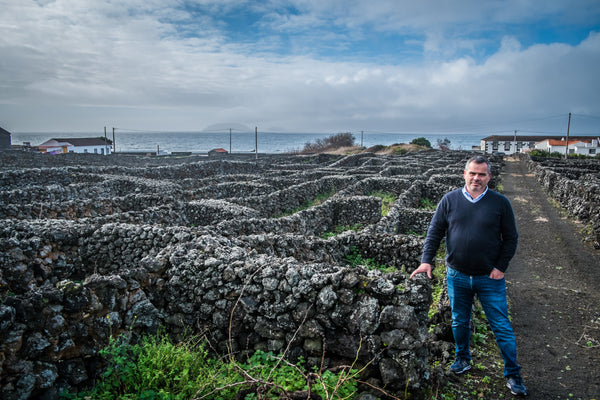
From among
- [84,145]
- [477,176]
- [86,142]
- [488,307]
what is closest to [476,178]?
[477,176]

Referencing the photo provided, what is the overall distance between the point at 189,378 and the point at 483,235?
3.63 metres

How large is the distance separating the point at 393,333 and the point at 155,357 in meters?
2.57

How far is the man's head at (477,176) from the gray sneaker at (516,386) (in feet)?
7.31

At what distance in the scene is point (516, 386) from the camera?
14.5 feet

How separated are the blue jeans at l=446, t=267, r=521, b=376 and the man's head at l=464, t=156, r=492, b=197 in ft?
3.35

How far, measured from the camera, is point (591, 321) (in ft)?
21.5

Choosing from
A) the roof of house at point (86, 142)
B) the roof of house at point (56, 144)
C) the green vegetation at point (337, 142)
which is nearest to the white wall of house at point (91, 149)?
the roof of house at point (86, 142)

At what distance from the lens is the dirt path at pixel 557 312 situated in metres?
4.77

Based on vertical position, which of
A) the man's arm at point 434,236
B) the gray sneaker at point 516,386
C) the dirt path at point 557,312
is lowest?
the dirt path at point 557,312

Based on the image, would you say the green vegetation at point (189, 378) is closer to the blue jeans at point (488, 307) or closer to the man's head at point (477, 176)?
the blue jeans at point (488, 307)

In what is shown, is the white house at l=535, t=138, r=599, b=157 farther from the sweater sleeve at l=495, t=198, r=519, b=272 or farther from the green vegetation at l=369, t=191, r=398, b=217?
the sweater sleeve at l=495, t=198, r=519, b=272

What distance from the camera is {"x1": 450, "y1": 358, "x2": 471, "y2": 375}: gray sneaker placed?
188 inches

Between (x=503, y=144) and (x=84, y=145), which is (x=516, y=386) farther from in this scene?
(x=503, y=144)

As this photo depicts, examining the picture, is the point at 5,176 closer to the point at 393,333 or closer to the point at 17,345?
the point at 17,345
